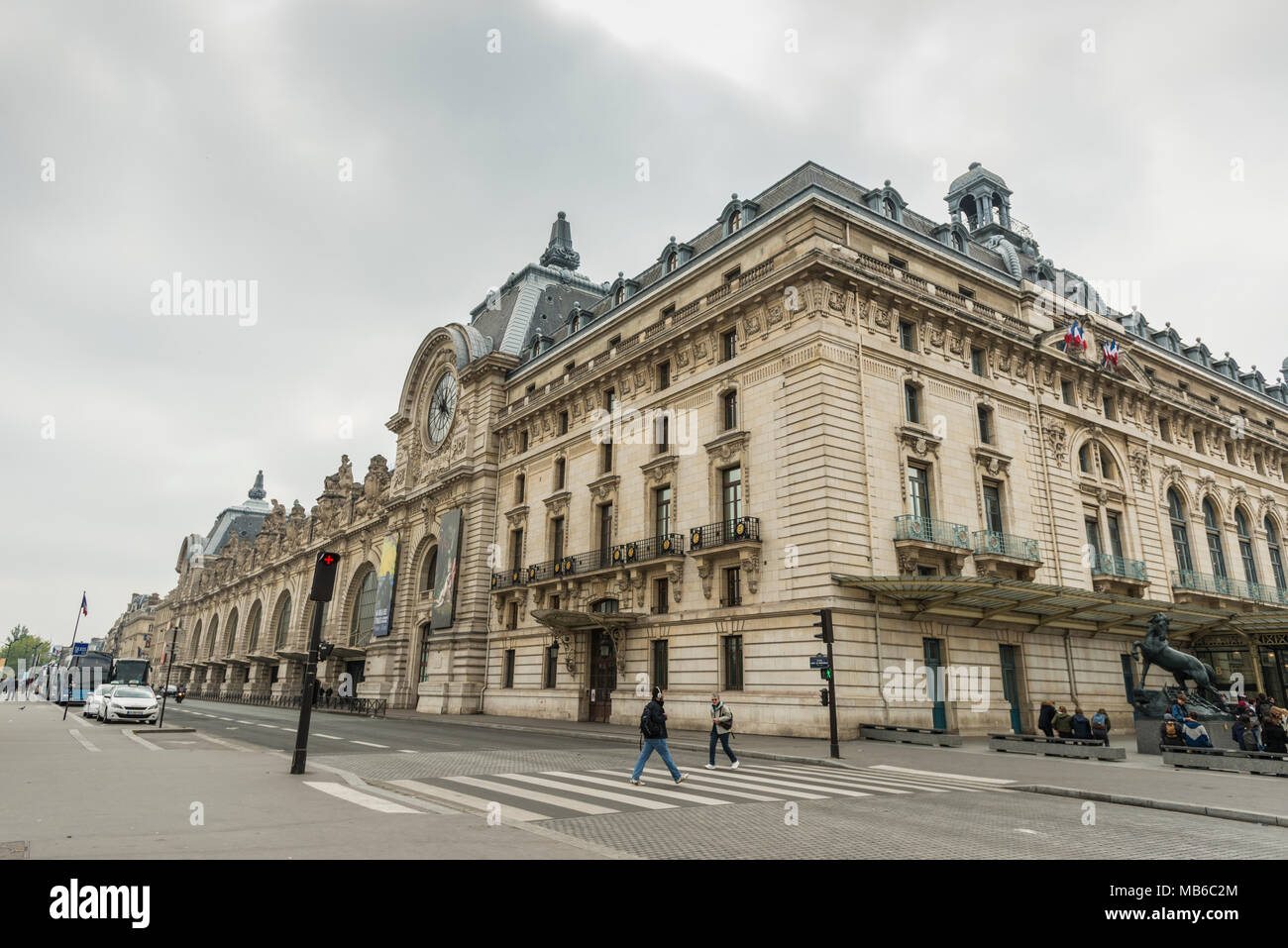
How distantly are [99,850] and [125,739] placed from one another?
1694 centimetres

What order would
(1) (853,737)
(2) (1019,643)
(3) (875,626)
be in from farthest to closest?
(2) (1019,643) → (3) (875,626) → (1) (853,737)

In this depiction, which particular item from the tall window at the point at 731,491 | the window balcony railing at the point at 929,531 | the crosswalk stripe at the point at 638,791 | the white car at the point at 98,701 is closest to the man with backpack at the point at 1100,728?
the window balcony railing at the point at 929,531

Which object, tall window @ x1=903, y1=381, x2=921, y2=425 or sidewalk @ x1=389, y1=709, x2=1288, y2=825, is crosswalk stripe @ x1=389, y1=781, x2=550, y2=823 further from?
tall window @ x1=903, y1=381, x2=921, y2=425

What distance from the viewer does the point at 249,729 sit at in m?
28.0

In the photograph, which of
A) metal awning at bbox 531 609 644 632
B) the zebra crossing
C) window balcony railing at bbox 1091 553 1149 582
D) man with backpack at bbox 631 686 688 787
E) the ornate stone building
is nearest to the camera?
the zebra crossing

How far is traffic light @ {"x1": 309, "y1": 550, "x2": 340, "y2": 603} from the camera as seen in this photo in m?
14.7

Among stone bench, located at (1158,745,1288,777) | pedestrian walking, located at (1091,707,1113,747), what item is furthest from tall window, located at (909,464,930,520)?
stone bench, located at (1158,745,1288,777)

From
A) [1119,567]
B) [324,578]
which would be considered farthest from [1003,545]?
[324,578]

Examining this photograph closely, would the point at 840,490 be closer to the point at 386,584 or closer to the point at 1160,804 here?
the point at 1160,804

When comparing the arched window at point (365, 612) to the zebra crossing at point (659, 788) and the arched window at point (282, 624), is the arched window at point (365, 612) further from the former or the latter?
the zebra crossing at point (659, 788)

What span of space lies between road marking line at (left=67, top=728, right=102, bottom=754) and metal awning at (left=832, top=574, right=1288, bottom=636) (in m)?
20.5

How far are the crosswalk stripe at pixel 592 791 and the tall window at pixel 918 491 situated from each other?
62.4 ft
